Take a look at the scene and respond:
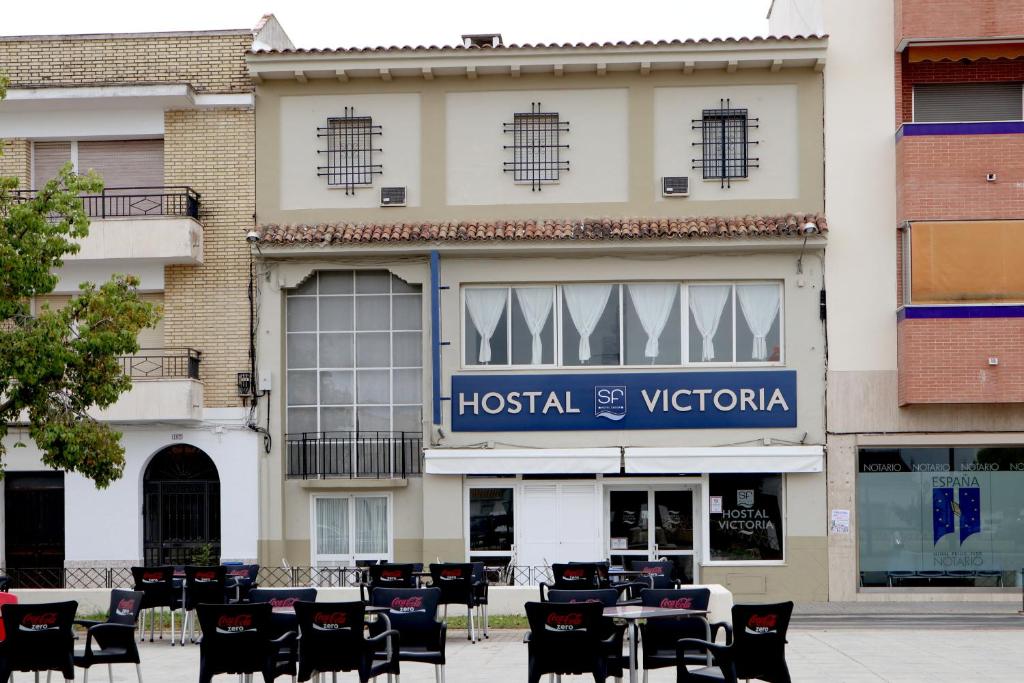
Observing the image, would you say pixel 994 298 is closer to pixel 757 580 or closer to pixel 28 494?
pixel 757 580

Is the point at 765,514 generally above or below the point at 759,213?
below

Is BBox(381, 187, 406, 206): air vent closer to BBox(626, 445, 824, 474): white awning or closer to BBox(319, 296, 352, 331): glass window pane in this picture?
BBox(319, 296, 352, 331): glass window pane

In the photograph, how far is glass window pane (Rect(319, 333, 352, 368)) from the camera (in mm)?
26453

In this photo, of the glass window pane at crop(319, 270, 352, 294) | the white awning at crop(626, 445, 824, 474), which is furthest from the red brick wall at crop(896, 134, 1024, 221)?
the glass window pane at crop(319, 270, 352, 294)

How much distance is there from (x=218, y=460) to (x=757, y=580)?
9732 millimetres

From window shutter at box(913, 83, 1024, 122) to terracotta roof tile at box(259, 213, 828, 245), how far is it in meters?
3.07

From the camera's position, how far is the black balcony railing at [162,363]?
2606 centimetres

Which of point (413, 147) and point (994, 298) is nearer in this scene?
point (994, 298)

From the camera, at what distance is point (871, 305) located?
25.6m

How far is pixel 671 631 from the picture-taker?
13.4m

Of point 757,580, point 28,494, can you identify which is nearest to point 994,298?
point 757,580

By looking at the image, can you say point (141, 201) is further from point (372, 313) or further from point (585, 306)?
point (585, 306)

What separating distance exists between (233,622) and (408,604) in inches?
88.0

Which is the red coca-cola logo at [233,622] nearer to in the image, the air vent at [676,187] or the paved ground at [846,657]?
the paved ground at [846,657]
